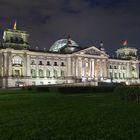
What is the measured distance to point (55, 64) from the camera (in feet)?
401

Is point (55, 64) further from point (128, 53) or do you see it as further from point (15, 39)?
point (128, 53)

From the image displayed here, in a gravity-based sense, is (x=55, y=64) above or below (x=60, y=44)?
below

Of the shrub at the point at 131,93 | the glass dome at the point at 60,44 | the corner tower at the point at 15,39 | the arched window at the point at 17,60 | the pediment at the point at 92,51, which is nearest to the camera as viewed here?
the shrub at the point at 131,93

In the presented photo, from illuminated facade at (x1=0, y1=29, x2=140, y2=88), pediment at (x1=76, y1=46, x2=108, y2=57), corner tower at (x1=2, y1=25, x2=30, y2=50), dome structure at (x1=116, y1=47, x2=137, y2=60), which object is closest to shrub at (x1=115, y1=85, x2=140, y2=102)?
illuminated facade at (x1=0, y1=29, x2=140, y2=88)

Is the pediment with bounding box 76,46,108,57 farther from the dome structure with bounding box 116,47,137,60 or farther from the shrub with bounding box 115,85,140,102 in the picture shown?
the shrub with bounding box 115,85,140,102

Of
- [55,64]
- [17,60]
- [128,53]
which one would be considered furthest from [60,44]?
[128,53]

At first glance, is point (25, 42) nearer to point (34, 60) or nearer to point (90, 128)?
point (34, 60)

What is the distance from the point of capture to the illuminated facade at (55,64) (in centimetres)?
10788

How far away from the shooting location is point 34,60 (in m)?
116

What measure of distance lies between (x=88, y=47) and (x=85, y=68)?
440 inches

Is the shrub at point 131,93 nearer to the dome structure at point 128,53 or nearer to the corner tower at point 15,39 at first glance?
the corner tower at point 15,39

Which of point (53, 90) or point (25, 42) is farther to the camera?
point (25, 42)

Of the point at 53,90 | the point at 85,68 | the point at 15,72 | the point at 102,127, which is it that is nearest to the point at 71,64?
the point at 85,68

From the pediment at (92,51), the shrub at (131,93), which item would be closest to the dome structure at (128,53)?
the pediment at (92,51)
